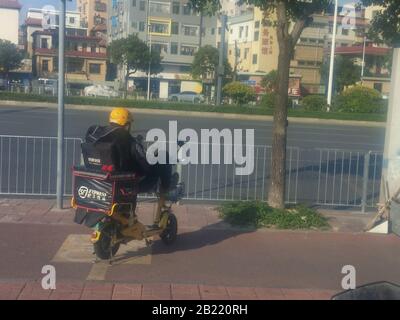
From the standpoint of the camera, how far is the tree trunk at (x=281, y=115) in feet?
28.8

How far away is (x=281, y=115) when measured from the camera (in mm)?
8852

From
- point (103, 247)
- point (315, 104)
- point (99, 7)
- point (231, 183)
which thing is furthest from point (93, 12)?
point (103, 247)

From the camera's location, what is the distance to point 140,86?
199 ft

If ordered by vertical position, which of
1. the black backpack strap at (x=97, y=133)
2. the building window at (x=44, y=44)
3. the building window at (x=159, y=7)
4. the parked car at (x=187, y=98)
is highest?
the building window at (x=159, y=7)

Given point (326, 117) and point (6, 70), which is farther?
point (6, 70)

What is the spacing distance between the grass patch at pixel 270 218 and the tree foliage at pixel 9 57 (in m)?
44.1

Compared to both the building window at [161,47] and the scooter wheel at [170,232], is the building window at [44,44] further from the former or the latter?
the scooter wheel at [170,232]

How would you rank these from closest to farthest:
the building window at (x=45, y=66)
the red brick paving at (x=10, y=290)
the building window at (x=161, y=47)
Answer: the red brick paving at (x=10, y=290), the building window at (x=161, y=47), the building window at (x=45, y=66)

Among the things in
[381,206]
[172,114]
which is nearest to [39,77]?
[172,114]

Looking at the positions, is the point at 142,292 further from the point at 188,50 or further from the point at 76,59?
the point at 76,59

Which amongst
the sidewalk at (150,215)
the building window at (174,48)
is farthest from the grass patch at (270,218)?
the building window at (174,48)

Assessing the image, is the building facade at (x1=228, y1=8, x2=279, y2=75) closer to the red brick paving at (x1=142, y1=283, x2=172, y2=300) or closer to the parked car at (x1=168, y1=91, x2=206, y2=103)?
the parked car at (x1=168, y1=91, x2=206, y2=103)

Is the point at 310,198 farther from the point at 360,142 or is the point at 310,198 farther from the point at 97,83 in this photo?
the point at 97,83
